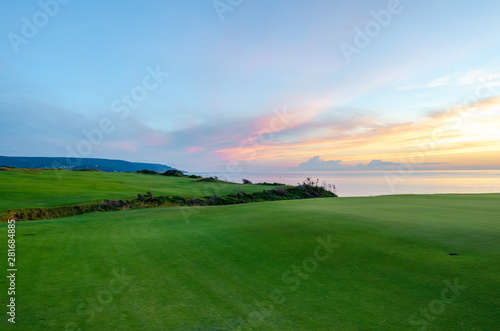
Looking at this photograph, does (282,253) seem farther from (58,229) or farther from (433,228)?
(58,229)

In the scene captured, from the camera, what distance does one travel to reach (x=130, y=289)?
4797 millimetres

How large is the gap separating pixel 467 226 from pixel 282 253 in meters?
5.28

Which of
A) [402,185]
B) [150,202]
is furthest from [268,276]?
[402,185]

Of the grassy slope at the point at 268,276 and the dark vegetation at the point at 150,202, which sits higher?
the dark vegetation at the point at 150,202

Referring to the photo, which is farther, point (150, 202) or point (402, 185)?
point (402, 185)

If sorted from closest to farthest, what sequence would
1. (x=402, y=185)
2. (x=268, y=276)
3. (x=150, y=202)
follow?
(x=268, y=276) → (x=150, y=202) → (x=402, y=185)

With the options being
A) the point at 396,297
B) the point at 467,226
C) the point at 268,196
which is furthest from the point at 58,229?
the point at 268,196

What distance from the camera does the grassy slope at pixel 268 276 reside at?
147 inches

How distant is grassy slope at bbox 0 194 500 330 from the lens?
12.3 ft

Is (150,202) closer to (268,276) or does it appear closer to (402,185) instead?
(268,276)

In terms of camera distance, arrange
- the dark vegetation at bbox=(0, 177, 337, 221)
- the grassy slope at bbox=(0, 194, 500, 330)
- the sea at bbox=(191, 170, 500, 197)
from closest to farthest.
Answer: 1. the grassy slope at bbox=(0, 194, 500, 330)
2. the dark vegetation at bbox=(0, 177, 337, 221)
3. the sea at bbox=(191, 170, 500, 197)

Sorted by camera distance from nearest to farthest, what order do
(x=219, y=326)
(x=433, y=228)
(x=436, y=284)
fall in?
(x=219, y=326), (x=436, y=284), (x=433, y=228)

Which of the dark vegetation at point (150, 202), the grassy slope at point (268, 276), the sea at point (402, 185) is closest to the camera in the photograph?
the grassy slope at point (268, 276)

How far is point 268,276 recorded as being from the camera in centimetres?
524
